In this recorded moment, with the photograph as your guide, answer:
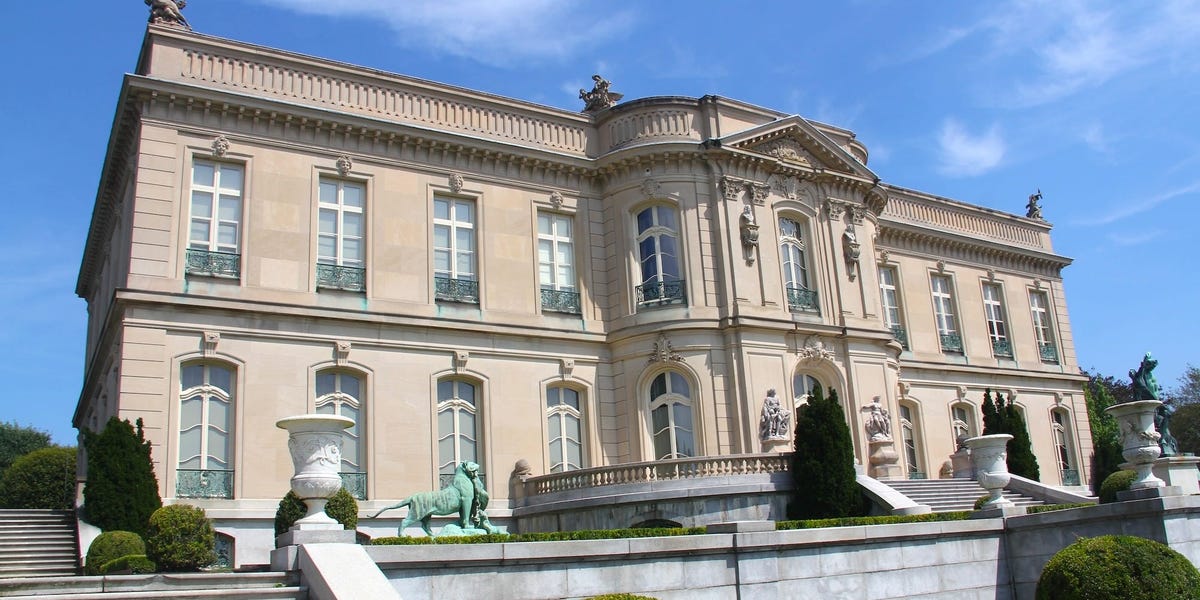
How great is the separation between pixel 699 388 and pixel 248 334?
1001 cm

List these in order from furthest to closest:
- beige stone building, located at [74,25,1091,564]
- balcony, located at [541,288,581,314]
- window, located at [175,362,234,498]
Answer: balcony, located at [541,288,581,314] < beige stone building, located at [74,25,1091,564] < window, located at [175,362,234,498]

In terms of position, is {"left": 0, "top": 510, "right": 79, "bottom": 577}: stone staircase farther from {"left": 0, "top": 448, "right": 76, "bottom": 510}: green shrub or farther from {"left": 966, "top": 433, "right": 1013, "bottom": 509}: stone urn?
{"left": 0, "top": 448, "right": 76, "bottom": 510}: green shrub

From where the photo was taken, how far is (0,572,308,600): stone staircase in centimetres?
1041

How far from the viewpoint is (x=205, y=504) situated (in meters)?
19.7

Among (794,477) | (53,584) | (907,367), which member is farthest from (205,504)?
(907,367)

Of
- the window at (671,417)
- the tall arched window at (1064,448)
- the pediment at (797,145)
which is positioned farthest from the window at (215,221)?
the tall arched window at (1064,448)

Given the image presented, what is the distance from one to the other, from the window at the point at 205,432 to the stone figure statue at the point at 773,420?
1119cm

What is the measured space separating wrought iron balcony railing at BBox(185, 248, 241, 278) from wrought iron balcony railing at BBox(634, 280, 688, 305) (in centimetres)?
933

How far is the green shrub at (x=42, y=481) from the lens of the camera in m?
38.5

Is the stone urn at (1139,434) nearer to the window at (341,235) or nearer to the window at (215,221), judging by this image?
the window at (341,235)

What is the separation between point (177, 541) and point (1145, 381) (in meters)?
18.8

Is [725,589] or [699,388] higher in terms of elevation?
[699,388]

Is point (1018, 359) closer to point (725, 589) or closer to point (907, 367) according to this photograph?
Result: point (907, 367)

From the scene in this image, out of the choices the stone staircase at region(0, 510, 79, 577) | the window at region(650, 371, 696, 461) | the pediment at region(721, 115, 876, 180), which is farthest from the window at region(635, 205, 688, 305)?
the stone staircase at region(0, 510, 79, 577)
